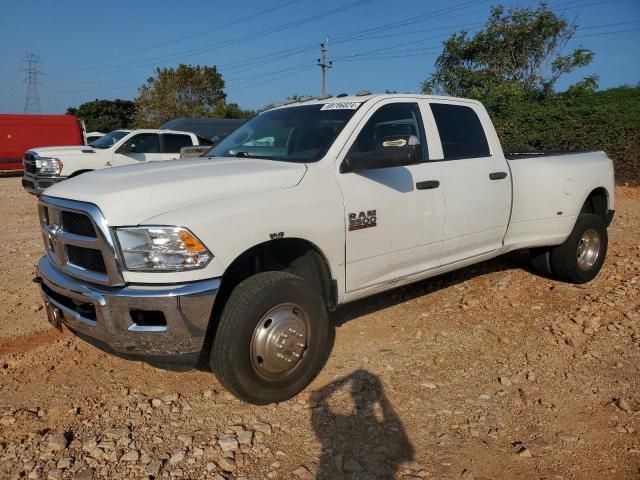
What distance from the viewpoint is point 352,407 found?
3148mm

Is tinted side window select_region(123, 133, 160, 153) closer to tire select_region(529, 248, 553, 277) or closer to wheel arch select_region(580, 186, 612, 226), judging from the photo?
tire select_region(529, 248, 553, 277)

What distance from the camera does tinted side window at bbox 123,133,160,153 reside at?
1238 centimetres

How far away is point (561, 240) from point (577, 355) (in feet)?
5.36

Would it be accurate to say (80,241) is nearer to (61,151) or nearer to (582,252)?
(582,252)

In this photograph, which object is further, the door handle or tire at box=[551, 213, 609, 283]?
tire at box=[551, 213, 609, 283]

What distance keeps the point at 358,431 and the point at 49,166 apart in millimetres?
10512

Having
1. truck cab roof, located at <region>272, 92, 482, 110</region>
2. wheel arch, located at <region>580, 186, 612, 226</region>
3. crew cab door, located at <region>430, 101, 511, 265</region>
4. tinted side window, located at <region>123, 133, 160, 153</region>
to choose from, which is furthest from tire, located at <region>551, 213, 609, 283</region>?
tinted side window, located at <region>123, 133, 160, 153</region>

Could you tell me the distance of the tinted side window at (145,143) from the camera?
12.4 m

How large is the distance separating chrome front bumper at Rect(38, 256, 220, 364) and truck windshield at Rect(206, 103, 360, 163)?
50.4 inches

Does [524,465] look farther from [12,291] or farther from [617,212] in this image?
[617,212]

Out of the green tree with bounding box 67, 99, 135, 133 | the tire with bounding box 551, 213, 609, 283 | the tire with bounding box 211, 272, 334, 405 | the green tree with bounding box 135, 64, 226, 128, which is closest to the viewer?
the tire with bounding box 211, 272, 334, 405

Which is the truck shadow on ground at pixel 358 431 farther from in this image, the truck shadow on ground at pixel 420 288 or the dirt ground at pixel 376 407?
the truck shadow on ground at pixel 420 288

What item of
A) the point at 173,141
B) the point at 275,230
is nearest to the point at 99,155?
the point at 173,141

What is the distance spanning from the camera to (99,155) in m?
11.6
